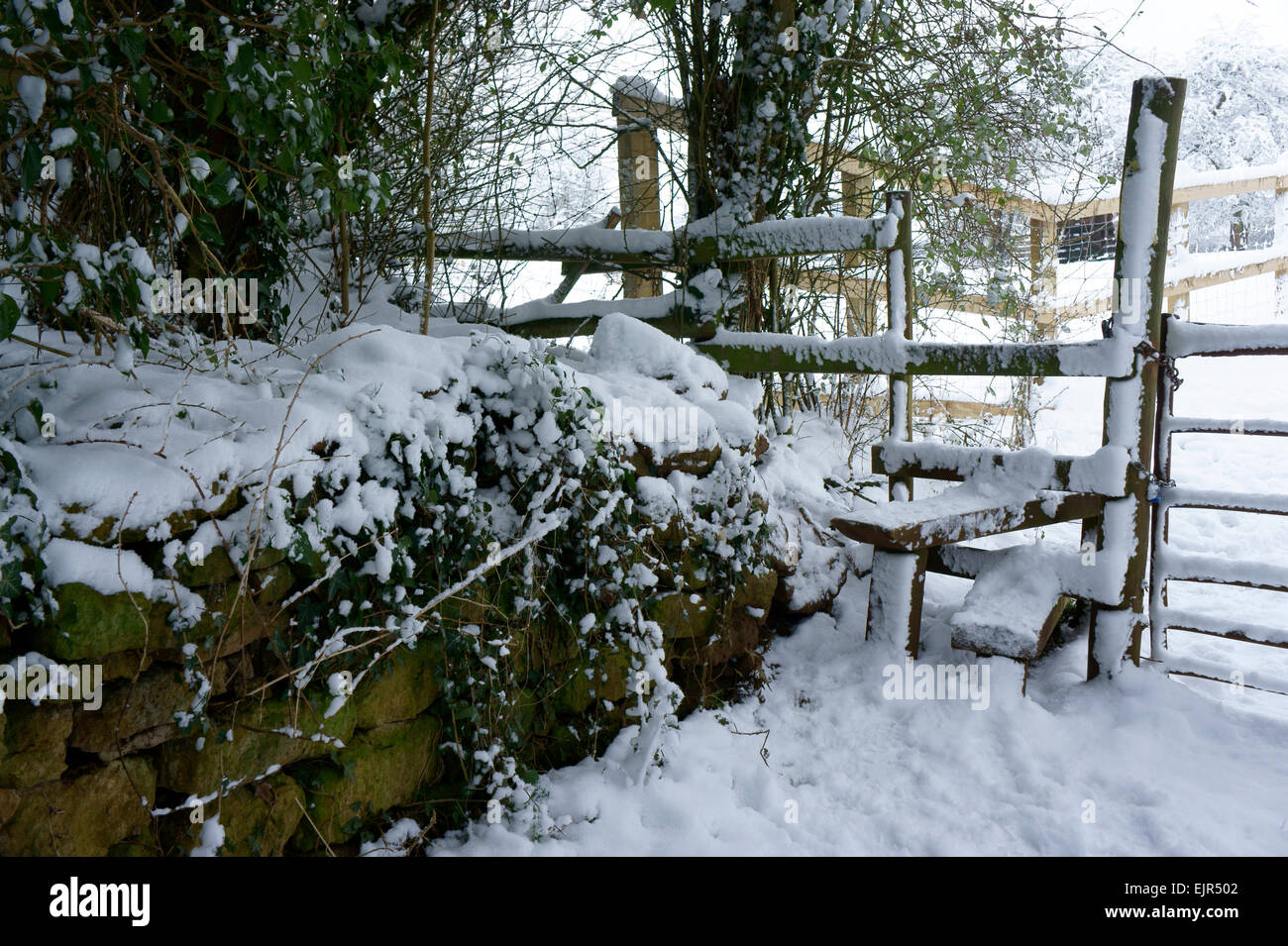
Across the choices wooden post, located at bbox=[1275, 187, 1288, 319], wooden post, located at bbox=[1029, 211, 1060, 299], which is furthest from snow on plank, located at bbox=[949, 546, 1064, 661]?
wooden post, located at bbox=[1275, 187, 1288, 319]

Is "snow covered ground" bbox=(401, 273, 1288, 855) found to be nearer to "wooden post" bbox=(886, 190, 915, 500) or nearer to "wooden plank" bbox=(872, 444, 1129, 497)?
"wooden plank" bbox=(872, 444, 1129, 497)

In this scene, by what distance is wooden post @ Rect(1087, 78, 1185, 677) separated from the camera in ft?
10.4

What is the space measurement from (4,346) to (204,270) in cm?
97

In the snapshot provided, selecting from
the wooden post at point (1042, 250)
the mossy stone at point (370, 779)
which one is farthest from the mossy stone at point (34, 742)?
the wooden post at point (1042, 250)

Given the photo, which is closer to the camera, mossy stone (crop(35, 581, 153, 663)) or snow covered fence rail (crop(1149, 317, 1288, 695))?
mossy stone (crop(35, 581, 153, 663))

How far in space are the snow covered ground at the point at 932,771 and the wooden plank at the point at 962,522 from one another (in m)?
0.45

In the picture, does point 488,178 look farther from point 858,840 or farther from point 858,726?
point 858,840

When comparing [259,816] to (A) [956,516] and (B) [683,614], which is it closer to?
(B) [683,614]

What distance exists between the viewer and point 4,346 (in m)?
2.35

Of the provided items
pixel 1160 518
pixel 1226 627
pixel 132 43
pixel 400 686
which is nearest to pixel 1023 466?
pixel 1160 518

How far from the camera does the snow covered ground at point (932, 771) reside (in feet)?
7.89

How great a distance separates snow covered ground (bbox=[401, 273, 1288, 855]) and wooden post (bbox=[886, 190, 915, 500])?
0.68 m
